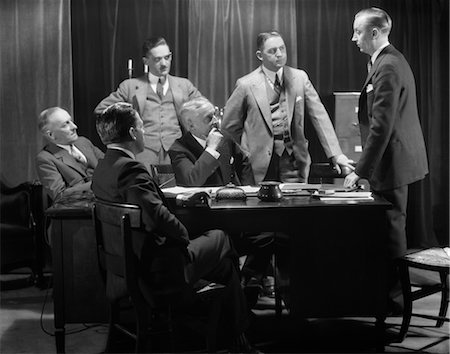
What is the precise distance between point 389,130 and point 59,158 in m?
2.17

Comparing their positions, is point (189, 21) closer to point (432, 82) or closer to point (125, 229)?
point (432, 82)

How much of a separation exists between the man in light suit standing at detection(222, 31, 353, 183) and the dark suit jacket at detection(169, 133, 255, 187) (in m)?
0.64

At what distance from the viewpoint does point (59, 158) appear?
16.9 feet

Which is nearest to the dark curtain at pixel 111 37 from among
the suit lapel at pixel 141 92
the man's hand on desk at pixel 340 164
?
the suit lapel at pixel 141 92

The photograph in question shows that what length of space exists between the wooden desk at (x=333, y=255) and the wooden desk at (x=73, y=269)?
0.60 m

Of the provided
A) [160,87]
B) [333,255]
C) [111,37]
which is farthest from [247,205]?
[111,37]

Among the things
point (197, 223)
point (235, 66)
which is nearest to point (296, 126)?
point (235, 66)

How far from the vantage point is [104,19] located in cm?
636

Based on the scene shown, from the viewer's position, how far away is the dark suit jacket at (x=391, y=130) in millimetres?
4473

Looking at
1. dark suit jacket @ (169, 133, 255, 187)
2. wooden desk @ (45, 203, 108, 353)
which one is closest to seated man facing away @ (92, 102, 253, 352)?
wooden desk @ (45, 203, 108, 353)

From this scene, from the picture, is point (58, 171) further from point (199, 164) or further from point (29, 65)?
point (29, 65)

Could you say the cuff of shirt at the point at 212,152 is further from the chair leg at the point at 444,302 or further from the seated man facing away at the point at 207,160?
the chair leg at the point at 444,302

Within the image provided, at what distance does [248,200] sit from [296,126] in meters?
1.62

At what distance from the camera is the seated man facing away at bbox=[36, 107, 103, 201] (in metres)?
5.07
